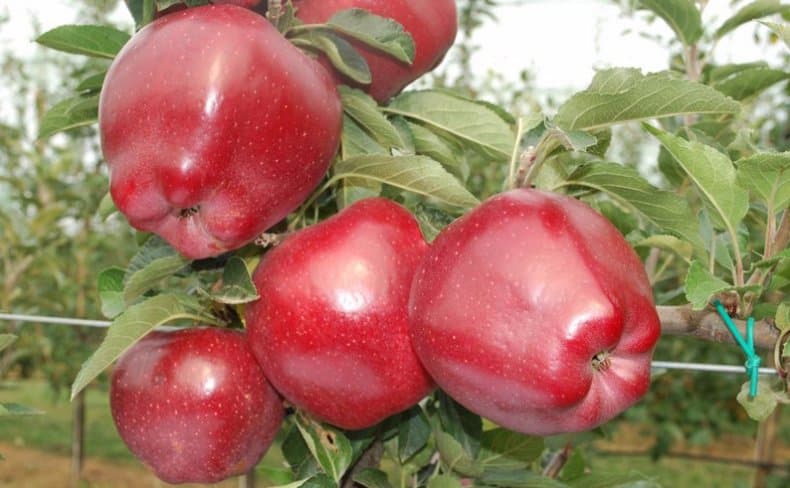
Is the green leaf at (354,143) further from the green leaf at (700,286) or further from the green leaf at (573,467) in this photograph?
the green leaf at (573,467)

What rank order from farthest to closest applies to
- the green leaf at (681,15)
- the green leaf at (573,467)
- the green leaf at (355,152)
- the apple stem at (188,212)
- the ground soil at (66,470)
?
the ground soil at (66,470) → the green leaf at (573,467) → the green leaf at (681,15) → the green leaf at (355,152) → the apple stem at (188,212)

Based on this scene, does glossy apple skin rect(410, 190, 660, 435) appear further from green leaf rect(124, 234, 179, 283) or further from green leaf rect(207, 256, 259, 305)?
green leaf rect(124, 234, 179, 283)

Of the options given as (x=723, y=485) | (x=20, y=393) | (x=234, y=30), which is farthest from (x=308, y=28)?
(x=20, y=393)

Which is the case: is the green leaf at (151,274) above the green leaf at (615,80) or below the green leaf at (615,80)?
below

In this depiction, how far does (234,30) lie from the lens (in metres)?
0.61

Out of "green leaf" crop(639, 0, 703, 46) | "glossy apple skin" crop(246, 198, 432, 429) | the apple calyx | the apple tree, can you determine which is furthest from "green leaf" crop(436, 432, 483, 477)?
"green leaf" crop(639, 0, 703, 46)

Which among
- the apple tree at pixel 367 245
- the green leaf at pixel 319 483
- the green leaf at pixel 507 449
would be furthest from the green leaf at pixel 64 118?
the green leaf at pixel 507 449

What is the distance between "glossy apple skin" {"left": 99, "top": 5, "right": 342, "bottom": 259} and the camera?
58cm

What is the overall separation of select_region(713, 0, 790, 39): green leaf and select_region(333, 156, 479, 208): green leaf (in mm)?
420

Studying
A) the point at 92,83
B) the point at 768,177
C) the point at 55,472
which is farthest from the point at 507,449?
the point at 55,472

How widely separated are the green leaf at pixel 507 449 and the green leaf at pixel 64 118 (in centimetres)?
45

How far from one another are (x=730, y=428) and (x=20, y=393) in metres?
3.56

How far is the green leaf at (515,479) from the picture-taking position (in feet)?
2.57

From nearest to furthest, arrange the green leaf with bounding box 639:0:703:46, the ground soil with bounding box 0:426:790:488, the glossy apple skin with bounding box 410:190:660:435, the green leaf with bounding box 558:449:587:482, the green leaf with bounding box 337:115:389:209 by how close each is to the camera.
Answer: the glossy apple skin with bounding box 410:190:660:435 < the green leaf with bounding box 337:115:389:209 < the green leaf with bounding box 639:0:703:46 < the green leaf with bounding box 558:449:587:482 < the ground soil with bounding box 0:426:790:488
